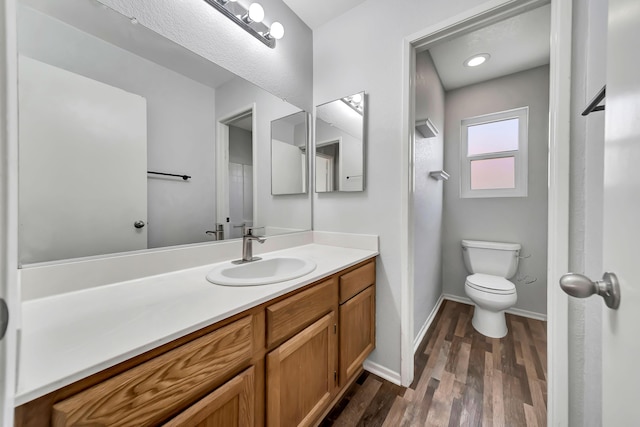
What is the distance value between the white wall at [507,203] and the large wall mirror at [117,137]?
7.60 feet

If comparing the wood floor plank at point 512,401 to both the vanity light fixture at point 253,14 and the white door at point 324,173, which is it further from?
the vanity light fixture at point 253,14

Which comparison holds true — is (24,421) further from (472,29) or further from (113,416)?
(472,29)

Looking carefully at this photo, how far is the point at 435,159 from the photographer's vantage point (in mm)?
2260

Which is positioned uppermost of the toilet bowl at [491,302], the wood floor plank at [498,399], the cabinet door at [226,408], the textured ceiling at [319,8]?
the textured ceiling at [319,8]

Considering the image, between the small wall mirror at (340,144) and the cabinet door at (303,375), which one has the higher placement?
the small wall mirror at (340,144)

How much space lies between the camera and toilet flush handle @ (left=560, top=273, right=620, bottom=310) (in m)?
0.38

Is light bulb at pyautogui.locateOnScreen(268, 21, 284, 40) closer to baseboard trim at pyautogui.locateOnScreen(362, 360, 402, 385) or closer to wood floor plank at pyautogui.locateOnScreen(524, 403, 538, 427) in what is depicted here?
baseboard trim at pyautogui.locateOnScreen(362, 360, 402, 385)

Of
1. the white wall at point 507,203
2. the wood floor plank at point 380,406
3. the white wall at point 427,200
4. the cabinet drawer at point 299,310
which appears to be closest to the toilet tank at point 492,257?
the white wall at point 507,203

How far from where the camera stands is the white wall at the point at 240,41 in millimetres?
980

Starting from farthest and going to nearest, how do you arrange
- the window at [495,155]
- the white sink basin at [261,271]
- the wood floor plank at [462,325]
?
1. the window at [495,155]
2. the wood floor plank at [462,325]
3. the white sink basin at [261,271]

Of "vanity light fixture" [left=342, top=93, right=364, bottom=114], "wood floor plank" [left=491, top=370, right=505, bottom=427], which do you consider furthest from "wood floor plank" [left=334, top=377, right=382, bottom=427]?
"vanity light fixture" [left=342, top=93, right=364, bottom=114]

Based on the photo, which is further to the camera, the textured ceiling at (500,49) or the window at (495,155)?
the window at (495,155)

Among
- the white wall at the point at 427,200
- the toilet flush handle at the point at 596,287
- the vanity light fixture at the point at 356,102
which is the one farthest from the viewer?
the white wall at the point at 427,200

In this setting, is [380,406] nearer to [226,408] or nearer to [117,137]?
[226,408]
